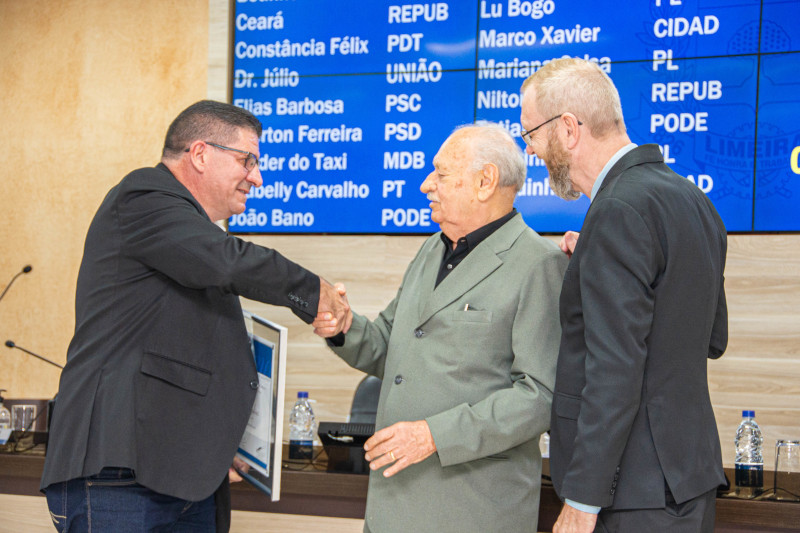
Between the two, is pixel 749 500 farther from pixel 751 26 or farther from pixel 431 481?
pixel 751 26

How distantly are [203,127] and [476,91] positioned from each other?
7.79 feet

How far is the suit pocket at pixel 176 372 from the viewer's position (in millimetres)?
1751

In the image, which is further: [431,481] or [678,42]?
[678,42]

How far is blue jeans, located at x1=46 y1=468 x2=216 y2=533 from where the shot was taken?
171cm

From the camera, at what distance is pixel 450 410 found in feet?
5.84

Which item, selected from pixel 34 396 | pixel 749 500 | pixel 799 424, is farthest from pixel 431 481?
pixel 34 396

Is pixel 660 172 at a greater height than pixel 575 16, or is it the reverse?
pixel 575 16

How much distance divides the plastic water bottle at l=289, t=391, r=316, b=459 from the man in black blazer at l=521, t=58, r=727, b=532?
1295 mm

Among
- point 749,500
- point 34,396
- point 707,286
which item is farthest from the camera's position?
point 34,396

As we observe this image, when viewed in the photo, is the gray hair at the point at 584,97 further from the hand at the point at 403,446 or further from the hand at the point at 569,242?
Result: the hand at the point at 403,446

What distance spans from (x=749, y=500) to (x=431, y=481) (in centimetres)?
93

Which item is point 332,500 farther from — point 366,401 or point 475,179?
point 475,179

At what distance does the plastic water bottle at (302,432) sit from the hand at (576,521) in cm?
133

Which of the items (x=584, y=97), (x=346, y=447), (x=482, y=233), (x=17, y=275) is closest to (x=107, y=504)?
(x=346, y=447)
